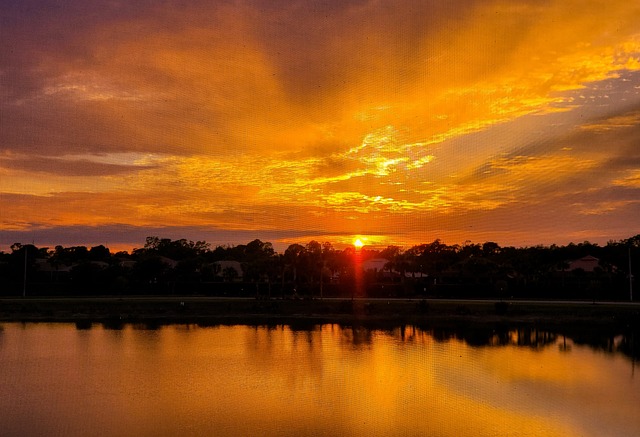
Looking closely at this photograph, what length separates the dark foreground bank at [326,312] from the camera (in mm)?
63562

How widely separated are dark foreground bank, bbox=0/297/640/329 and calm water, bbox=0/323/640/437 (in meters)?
10.4

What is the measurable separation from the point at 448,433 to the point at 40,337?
41240 mm

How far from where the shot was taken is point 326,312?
233 feet

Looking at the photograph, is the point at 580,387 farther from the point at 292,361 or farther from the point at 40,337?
the point at 40,337

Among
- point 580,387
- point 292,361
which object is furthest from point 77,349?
point 580,387

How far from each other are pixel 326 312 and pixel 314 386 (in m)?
37.5

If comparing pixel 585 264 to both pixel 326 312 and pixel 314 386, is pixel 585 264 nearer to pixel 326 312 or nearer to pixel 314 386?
pixel 326 312

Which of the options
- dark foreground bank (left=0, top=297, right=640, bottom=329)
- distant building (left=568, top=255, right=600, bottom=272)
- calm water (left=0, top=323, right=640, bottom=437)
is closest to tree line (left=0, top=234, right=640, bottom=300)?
distant building (left=568, top=255, right=600, bottom=272)

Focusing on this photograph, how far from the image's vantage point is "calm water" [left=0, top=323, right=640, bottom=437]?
25.7 m

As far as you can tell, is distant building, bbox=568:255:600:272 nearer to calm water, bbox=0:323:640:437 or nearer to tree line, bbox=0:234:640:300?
tree line, bbox=0:234:640:300

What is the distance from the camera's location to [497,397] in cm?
3098

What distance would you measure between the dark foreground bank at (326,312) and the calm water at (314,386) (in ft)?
34.1

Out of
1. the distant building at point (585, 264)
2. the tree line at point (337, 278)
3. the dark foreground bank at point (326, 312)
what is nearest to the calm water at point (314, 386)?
the dark foreground bank at point (326, 312)

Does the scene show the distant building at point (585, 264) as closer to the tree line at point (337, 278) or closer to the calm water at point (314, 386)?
the tree line at point (337, 278)
